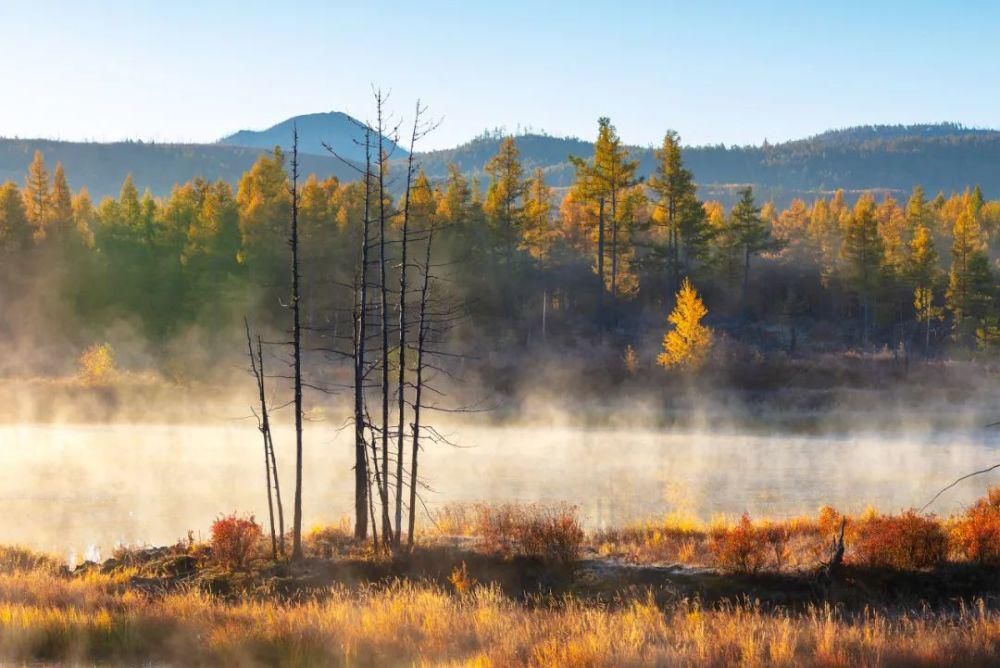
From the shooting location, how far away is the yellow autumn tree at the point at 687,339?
171 feet

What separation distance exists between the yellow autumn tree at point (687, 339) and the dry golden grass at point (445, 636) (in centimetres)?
3900

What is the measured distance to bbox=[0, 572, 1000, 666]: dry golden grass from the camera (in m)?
10.2

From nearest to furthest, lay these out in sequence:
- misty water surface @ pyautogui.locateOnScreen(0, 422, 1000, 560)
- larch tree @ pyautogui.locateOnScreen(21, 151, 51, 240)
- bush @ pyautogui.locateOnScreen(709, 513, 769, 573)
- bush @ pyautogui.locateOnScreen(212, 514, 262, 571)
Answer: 1. bush @ pyautogui.locateOnScreen(709, 513, 769, 573)
2. bush @ pyautogui.locateOnScreen(212, 514, 262, 571)
3. misty water surface @ pyautogui.locateOnScreen(0, 422, 1000, 560)
4. larch tree @ pyautogui.locateOnScreen(21, 151, 51, 240)

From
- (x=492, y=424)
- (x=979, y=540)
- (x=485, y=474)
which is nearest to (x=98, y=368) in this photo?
(x=492, y=424)

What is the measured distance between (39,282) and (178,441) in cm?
3349

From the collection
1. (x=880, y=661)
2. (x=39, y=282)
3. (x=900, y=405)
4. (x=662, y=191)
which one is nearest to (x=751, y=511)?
(x=880, y=661)

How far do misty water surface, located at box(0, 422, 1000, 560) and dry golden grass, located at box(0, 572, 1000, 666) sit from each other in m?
10.7

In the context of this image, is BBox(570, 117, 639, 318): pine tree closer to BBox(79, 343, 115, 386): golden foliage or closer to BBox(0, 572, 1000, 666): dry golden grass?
BBox(79, 343, 115, 386): golden foliage

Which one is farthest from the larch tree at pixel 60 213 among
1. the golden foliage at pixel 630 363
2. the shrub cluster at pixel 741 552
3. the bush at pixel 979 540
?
the bush at pixel 979 540

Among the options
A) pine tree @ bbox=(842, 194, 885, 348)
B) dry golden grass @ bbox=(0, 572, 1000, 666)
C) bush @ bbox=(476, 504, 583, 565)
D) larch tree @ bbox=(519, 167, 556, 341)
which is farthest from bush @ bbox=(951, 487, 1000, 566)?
pine tree @ bbox=(842, 194, 885, 348)

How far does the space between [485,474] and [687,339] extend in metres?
23.5

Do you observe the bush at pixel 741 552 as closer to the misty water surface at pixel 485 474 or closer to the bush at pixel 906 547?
the bush at pixel 906 547

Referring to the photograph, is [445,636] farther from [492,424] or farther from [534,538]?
[492,424]

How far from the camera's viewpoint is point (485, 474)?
1318 inches
